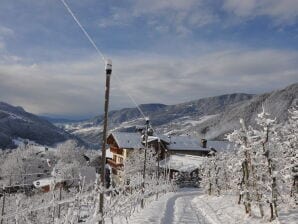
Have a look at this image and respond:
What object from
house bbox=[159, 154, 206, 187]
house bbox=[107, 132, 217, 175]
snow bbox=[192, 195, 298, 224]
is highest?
house bbox=[107, 132, 217, 175]

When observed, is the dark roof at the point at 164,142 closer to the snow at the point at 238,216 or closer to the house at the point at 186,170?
the house at the point at 186,170

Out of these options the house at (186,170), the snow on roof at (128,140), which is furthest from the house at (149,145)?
the house at (186,170)

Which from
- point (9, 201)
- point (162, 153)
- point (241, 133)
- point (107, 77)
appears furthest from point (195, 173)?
point (107, 77)

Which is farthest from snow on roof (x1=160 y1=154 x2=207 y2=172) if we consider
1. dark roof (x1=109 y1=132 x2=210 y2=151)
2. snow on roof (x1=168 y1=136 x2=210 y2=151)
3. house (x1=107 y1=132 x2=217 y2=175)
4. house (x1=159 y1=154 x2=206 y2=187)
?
snow on roof (x1=168 y1=136 x2=210 y2=151)

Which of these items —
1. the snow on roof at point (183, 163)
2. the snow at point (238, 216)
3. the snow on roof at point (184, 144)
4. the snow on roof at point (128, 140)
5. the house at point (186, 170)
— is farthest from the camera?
the snow on roof at point (184, 144)

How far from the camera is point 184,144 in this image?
102812 millimetres

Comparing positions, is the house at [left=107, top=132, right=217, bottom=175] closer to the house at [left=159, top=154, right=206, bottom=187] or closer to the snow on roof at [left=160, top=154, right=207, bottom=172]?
the snow on roof at [left=160, top=154, right=207, bottom=172]

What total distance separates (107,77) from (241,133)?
15.3 meters

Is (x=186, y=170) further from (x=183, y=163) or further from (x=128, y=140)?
(x=128, y=140)

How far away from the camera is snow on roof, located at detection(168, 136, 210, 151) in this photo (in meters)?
100

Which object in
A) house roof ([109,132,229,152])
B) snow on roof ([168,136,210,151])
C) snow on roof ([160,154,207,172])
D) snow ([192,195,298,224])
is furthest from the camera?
snow on roof ([168,136,210,151])

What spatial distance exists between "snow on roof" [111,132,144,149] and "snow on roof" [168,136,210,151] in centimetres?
854

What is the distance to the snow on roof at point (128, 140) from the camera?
9271 cm

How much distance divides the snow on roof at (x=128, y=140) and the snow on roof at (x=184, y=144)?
8541 millimetres
